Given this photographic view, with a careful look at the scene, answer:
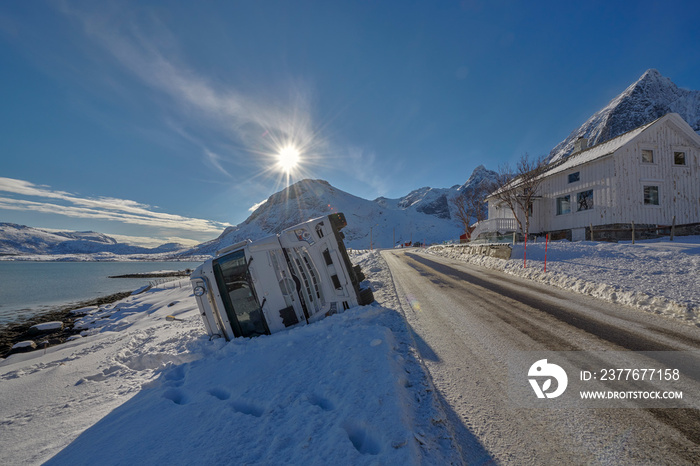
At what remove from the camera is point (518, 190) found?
23578 mm

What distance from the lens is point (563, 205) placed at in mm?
22250

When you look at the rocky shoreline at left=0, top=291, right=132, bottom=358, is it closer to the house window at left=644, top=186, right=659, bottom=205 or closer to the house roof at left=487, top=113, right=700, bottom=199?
A: the house roof at left=487, top=113, right=700, bottom=199

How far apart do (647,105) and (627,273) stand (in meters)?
140

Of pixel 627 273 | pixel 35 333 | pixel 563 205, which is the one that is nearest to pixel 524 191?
pixel 563 205

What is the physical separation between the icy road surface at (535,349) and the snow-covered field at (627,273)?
1.83 feet

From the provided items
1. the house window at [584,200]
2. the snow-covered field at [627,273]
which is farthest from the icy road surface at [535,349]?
the house window at [584,200]

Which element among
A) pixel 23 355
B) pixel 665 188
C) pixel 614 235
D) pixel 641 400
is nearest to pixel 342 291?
pixel 641 400

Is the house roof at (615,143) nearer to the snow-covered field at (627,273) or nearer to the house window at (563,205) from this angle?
the house window at (563,205)

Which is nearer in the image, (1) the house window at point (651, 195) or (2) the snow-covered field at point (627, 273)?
(2) the snow-covered field at point (627, 273)

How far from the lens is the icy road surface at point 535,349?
2.33m

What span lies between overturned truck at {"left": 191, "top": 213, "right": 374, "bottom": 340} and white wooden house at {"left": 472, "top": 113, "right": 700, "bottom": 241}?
21374 mm

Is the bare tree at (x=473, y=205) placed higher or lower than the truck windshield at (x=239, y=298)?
lower
